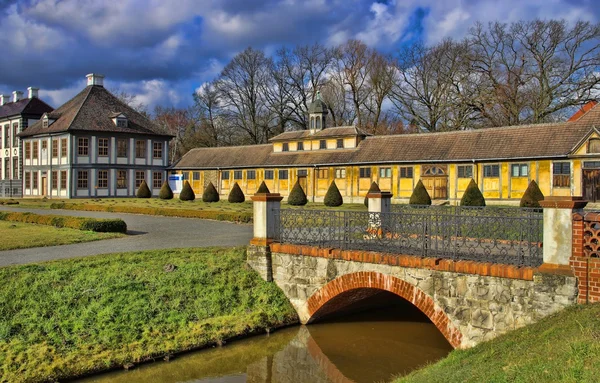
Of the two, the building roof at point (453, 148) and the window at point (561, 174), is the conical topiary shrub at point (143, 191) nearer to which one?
the building roof at point (453, 148)

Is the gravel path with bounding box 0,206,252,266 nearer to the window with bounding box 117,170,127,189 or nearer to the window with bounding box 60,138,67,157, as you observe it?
the window with bounding box 117,170,127,189

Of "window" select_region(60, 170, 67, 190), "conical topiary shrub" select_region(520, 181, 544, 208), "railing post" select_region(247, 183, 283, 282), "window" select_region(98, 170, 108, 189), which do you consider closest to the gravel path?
"railing post" select_region(247, 183, 283, 282)

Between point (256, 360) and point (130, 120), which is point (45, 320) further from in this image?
point (130, 120)

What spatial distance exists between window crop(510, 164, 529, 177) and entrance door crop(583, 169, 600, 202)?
304 cm

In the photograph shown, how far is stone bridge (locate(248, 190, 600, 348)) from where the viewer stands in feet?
27.5

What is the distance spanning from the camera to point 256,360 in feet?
35.6

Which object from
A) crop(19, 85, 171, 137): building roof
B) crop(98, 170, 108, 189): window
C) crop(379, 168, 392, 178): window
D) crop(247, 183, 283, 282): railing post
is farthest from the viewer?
crop(98, 170, 108, 189): window

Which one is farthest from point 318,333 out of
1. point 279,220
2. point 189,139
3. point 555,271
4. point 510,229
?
point 189,139

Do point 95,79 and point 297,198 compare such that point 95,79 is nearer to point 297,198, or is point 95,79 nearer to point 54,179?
point 54,179

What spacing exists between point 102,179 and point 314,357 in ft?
131

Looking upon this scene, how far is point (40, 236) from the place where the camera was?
18.8 metres

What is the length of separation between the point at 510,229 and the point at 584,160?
2093 centimetres

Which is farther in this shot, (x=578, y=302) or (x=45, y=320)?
(x=45, y=320)

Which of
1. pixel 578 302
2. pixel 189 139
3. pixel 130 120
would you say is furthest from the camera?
pixel 189 139
